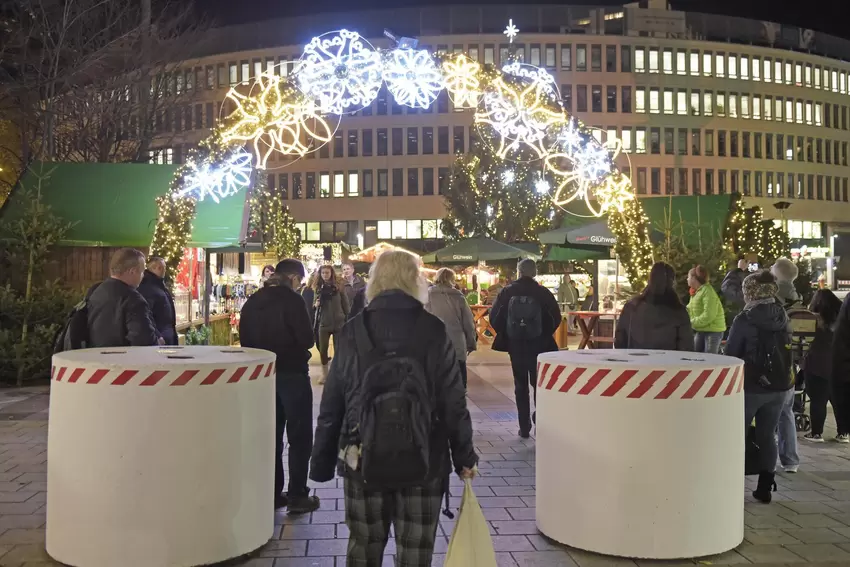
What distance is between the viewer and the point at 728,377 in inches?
194

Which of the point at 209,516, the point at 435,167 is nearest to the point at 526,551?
the point at 209,516

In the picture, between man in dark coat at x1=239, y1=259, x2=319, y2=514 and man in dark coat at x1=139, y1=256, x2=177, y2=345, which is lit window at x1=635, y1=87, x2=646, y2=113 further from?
man in dark coat at x1=239, y1=259, x2=319, y2=514

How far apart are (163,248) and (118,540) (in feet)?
26.7

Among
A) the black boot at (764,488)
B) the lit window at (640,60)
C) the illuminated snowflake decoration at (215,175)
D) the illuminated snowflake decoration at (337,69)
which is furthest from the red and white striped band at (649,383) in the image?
the lit window at (640,60)

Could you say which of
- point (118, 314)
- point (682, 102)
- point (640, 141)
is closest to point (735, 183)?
point (682, 102)

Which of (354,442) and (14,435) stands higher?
(354,442)

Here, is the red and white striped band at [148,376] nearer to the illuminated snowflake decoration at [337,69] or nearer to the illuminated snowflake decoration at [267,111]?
the illuminated snowflake decoration at [267,111]

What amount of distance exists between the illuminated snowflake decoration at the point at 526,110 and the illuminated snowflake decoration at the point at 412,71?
2.62 ft

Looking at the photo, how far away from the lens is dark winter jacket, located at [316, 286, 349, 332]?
1190 centimetres

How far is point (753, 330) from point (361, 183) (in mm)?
55042

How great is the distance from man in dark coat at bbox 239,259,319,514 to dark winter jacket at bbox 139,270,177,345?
7.53ft

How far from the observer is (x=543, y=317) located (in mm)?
8453

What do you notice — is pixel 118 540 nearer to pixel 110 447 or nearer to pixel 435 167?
pixel 110 447

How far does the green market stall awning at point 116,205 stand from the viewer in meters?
13.7
